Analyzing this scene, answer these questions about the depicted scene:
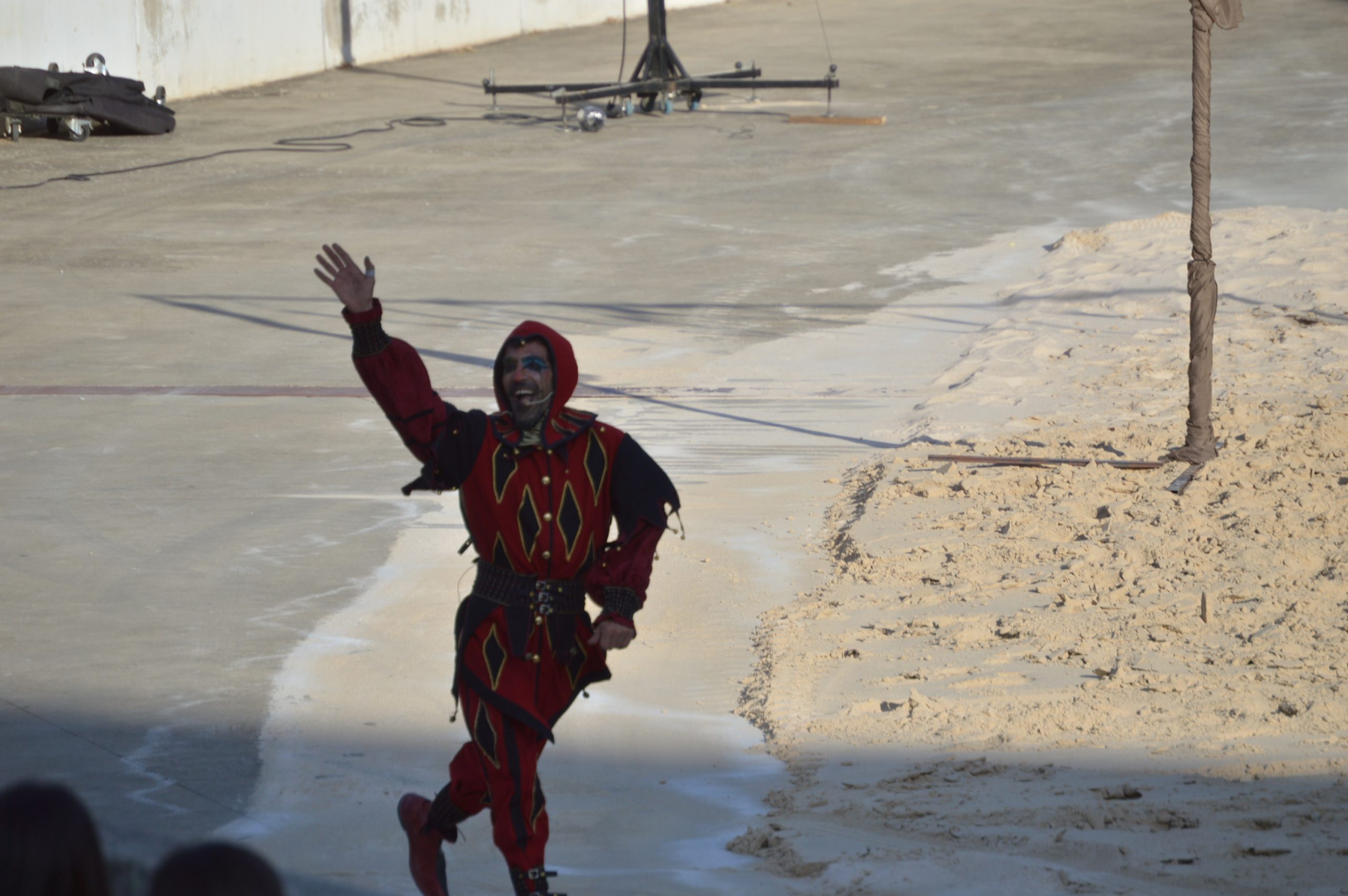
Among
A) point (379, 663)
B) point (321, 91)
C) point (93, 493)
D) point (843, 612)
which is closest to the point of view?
point (379, 663)

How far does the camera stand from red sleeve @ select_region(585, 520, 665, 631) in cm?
405

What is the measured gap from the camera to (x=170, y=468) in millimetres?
9078

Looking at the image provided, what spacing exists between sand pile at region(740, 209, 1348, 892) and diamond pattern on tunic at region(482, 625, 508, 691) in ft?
3.83

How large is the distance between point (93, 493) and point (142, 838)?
4.16m

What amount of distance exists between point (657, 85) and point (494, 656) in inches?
863

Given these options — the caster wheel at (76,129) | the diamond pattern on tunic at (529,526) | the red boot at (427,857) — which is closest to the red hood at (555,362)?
the diamond pattern on tunic at (529,526)

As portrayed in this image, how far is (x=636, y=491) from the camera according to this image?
13.7ft

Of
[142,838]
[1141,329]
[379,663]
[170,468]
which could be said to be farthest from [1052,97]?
[142,838]

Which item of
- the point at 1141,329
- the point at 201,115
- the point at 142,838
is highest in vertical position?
the point at 201,115

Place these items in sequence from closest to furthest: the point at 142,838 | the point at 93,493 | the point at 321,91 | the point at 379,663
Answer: the point at 142,838
the point at 379,663
the point at 93,493
the point at 321,91

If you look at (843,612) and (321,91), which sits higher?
(321,91)

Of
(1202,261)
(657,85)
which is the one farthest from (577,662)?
(657,85)

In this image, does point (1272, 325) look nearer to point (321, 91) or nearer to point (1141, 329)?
point (1141, 329)

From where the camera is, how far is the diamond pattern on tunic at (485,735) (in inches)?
161
